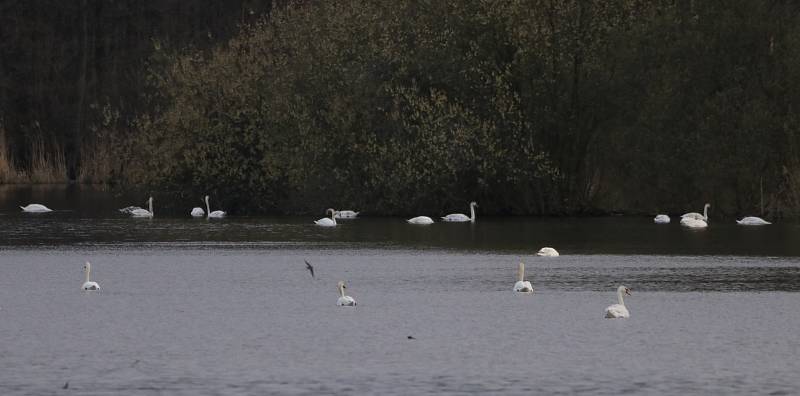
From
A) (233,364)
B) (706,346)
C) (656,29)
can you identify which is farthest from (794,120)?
(233,364)

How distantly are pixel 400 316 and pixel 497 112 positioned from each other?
27519 millimetres

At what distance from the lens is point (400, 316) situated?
24734 millimetres

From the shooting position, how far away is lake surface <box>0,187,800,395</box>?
1867cm

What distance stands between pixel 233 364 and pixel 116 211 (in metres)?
39.7

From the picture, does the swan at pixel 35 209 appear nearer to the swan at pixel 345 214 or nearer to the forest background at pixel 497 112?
the forest background at pixel 497 112

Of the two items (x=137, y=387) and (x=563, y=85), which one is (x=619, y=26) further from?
(x=137, y=387)

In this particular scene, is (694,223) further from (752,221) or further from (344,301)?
(344,301)

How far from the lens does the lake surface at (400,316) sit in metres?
18.7

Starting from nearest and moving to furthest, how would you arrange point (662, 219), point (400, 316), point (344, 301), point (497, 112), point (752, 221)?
point (400, 316) → point (344, 301) → point (752, 221) → point (662, 219) → point (497, 112)

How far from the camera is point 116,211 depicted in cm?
5838

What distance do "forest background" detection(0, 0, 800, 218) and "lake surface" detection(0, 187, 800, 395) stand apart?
812 centimetres

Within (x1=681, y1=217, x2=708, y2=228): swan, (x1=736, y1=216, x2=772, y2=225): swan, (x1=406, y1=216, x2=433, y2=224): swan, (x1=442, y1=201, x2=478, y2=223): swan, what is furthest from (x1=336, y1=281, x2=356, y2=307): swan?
(x1=736, y1=216, x2=772, y2=225): swan

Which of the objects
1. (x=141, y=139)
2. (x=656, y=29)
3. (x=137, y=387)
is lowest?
(x=137, y=387)

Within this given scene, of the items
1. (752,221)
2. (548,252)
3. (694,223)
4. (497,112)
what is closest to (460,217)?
(497,112)
